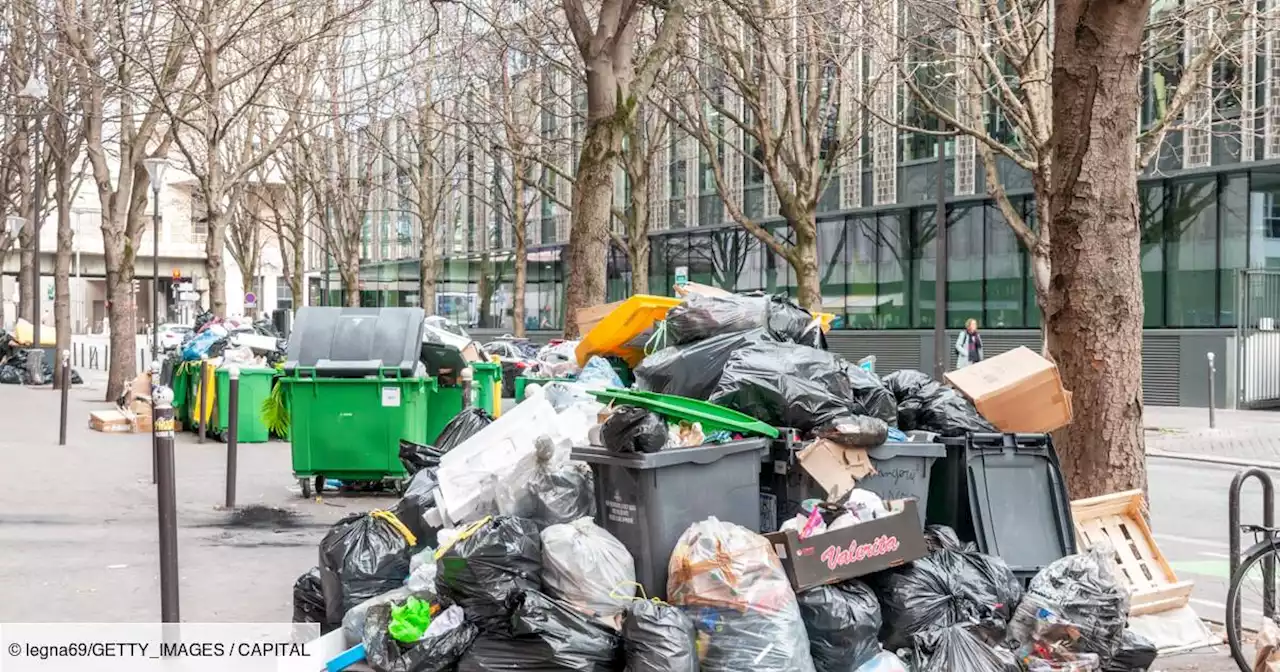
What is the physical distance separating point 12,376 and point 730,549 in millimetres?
30287

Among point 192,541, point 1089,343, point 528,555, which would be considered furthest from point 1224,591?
point 192,541

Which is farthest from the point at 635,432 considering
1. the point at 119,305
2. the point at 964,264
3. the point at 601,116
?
the point at 964,264

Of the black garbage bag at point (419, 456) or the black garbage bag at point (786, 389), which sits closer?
the black garbage bag at point (786, 389)

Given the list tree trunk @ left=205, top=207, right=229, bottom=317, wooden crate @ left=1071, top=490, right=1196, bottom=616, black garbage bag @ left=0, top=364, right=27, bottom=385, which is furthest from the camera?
black garbage bag @ left=0, top=364, right=27, bottom=385

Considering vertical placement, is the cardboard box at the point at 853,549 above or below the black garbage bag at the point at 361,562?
above

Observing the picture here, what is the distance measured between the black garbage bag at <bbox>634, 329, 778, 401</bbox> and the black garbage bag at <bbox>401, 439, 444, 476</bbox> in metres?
1.50

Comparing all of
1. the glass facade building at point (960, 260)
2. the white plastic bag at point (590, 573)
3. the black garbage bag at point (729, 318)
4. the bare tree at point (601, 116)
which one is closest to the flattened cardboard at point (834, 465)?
the white plastic bag at point (590, 573)

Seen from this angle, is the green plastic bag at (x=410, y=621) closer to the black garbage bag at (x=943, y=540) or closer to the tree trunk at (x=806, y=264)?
the black garbage bag at (x=943, y=540)

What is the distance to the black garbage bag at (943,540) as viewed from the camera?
5.86 metres

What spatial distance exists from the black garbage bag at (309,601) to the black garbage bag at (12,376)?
90.4 feet

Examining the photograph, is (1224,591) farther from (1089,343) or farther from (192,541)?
(192,541)

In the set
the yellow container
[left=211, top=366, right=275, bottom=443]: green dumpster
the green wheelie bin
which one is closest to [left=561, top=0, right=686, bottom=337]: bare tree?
the green wheelie bin

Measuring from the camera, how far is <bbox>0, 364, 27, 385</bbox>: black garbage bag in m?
30.8

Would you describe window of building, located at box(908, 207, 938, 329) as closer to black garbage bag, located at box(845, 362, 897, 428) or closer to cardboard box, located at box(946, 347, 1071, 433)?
cardboard box, located at box(946, 347, 1071, 433)
